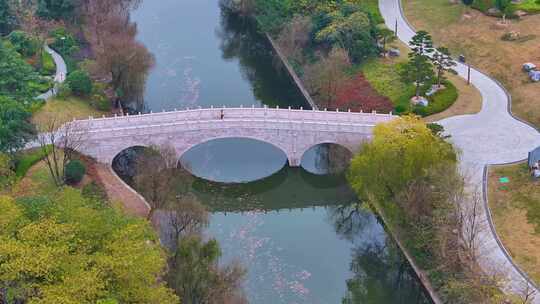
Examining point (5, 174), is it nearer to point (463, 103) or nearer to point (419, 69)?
point (419, 69)

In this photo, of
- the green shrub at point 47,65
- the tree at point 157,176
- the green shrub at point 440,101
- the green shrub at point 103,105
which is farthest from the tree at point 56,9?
the green shrub at point 440,101

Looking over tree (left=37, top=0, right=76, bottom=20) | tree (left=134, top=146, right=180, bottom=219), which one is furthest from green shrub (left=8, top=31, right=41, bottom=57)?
tree (left=134, top=146, right=180, bottom=219)

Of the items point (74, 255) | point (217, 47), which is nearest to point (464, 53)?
point (217, 47)

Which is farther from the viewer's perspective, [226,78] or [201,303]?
[226,78]

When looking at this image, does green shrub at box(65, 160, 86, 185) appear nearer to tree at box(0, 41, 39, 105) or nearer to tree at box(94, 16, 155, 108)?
tree at box(0, 41, 39, 105)

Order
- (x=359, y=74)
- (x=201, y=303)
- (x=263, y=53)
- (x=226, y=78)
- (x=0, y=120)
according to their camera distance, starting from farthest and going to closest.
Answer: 1. (x=263, y=53)
2. (x=226, y=78)
3. (x=359, y=74)
4. (x=0, y=120)
5. (x=201, y=303)

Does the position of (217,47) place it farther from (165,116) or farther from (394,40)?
(165,116)
